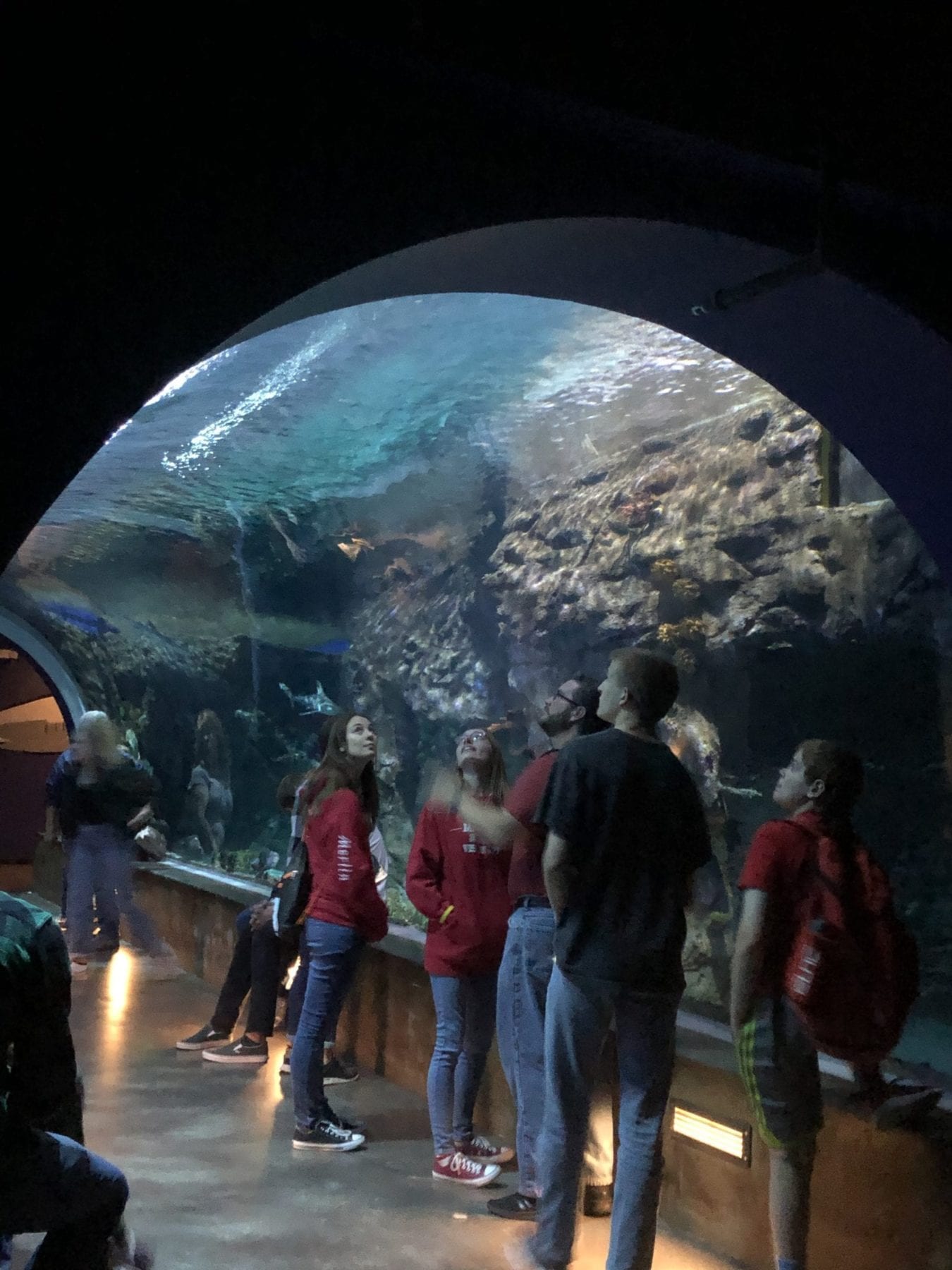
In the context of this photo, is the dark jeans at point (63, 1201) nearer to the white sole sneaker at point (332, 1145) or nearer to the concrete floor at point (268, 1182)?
the concrete floor at point (268, 1182)

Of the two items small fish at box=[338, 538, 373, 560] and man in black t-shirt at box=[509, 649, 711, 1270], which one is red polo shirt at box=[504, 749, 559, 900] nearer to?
man in black t-shirt at box=[509, 649, 711, 1270]

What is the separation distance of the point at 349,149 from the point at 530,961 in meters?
2.78

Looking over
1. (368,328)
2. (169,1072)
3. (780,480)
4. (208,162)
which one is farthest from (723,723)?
(208,162)

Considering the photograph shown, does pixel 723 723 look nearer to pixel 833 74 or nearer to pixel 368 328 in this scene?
pixel 368 328

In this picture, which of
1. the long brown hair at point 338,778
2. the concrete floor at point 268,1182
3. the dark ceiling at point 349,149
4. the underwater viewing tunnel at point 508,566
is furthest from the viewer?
A: the underwater viewing tunnel at point 508,566

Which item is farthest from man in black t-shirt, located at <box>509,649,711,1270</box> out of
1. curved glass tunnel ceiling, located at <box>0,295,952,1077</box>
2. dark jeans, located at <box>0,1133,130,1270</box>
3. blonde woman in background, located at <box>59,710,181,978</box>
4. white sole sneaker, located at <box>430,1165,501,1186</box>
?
curved glass tunnel ceiling, located at <box>0,295,952,1077</box>

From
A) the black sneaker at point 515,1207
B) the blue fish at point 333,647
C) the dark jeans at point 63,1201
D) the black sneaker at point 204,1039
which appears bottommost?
the black sneaker at point 204,1039

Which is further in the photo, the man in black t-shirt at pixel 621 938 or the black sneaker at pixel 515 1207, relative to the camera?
the black sneaker at pixel 515 1207

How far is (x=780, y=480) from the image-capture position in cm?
1246

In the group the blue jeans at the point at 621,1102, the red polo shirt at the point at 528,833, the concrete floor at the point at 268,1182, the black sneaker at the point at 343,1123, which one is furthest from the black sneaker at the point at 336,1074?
the blue jeans at the point at 621,1102

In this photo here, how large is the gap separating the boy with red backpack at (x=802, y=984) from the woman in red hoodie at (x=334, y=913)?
77.5 inches

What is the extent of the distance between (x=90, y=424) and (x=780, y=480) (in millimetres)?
11529

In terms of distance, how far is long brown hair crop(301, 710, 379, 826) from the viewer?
462 centimetres

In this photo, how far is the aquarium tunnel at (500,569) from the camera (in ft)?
39.5
